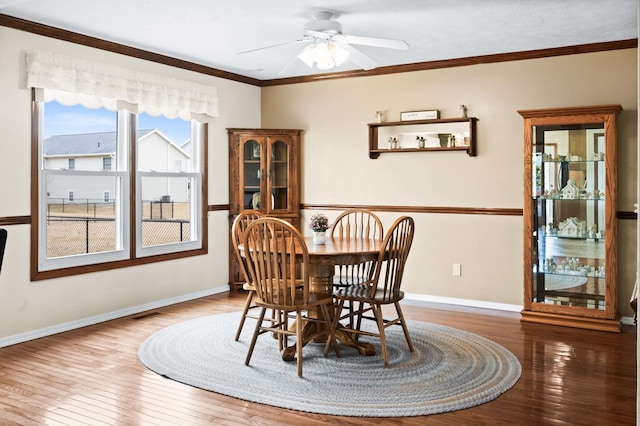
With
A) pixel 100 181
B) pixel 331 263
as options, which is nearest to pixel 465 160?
pixel 331 263

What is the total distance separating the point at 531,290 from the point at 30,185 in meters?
4.11

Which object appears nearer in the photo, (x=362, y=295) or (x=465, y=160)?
A: (x=362, y=295)

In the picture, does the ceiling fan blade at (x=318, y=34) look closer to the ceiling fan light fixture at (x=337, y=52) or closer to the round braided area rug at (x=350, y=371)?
the ceiling fan light fixture at (x=337, y=52)

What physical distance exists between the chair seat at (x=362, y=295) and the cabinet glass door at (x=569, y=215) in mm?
1787

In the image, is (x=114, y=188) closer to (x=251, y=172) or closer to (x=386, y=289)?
(x=251, y=172)

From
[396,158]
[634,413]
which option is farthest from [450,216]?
[634,413]

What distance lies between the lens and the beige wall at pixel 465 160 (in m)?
4.87

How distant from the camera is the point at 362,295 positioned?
12.1 ft

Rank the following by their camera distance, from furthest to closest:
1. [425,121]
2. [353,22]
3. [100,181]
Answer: [425,121]
[100,181]
[353,22]

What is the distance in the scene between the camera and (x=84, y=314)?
15.4 ft

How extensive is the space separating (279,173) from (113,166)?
6.34 ft

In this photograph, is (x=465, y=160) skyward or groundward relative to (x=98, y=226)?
skyward

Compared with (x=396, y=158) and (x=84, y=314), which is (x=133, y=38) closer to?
(x=84, y=314)

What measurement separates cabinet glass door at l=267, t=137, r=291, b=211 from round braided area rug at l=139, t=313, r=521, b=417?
214 centimetres
